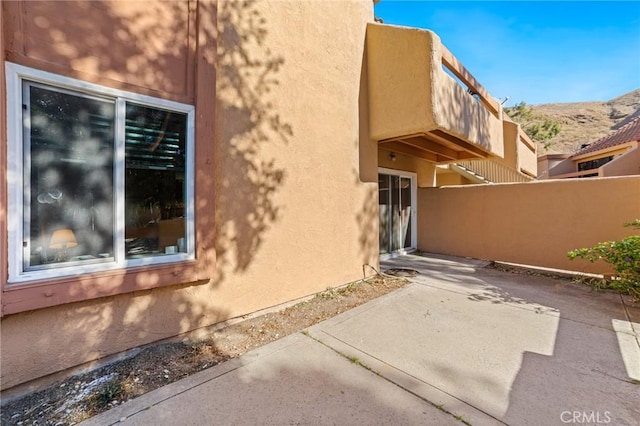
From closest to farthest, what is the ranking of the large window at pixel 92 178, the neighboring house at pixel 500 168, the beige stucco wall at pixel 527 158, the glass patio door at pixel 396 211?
the large window at pixel 92 178
the glass patio door at pixel 396 211
the neighboring house at pixel 500 168
the beige stucco wall at pixel 527 158

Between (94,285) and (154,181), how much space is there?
1.15 metres

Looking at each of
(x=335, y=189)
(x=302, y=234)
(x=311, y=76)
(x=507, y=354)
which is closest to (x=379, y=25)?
(x=311, y=76)

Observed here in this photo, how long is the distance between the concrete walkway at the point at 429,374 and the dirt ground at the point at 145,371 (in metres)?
0.16

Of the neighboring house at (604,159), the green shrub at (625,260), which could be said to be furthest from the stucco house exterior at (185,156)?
the neighboring house at (604,159)

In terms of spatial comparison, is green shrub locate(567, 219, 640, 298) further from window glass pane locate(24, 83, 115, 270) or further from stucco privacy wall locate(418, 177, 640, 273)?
window glass pane locate(24, 83, 115, 270)

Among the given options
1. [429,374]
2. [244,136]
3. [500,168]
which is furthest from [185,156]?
[500,168]

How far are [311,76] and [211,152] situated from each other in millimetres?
2338

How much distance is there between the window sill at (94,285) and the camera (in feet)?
7.09

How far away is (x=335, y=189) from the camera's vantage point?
16.4 feet

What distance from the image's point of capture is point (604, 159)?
14211mm

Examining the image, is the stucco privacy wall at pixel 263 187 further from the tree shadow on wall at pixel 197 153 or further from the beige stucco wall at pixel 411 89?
the beige stucco wall at pixel 411 89

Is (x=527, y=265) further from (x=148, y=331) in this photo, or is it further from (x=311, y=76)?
(x=148, y=331)

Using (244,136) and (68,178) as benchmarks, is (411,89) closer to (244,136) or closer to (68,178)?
(244,136)

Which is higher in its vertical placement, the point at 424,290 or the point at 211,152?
the point at 211,152
